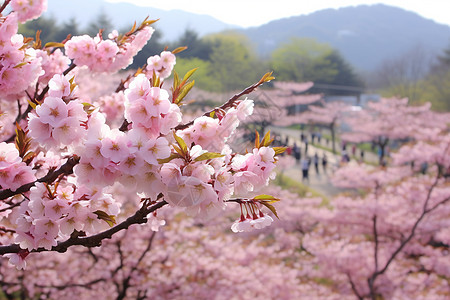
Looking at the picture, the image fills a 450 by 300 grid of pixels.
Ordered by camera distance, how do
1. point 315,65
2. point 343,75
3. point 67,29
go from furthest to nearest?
point 343,75 < point 315,65 < point 67,29

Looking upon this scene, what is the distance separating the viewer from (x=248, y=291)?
240 inches

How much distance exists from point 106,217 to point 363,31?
315 feet

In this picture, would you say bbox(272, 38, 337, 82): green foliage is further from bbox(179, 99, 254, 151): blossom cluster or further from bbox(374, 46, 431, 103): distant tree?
bbox(179, 99, 254, 151): blossom cluster

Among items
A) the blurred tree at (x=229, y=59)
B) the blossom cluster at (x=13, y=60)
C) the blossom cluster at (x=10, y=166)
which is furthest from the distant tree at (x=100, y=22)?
the blossom cluster at (x=10, y=166)

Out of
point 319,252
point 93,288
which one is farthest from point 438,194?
point 93,288

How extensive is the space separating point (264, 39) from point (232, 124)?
7782cm

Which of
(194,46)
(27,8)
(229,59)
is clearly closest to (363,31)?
(229,59)

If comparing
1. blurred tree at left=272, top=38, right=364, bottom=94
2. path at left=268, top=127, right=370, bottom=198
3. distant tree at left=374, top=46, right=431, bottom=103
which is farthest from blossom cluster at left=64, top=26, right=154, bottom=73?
blurred tree at left=272, top=38, right=364, bottom=94

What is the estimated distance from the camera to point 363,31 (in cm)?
8831

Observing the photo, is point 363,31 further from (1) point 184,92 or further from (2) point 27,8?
Answer: (1) point 184,92

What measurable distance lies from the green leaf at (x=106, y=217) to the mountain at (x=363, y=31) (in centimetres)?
7279

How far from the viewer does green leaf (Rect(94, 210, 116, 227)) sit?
1.30 metres

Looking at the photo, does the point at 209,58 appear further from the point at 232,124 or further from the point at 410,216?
the point at 232,124

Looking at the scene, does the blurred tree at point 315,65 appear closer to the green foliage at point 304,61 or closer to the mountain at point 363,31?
the green foliage at point 304,61
